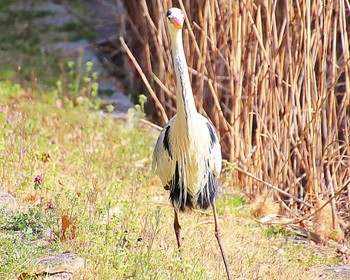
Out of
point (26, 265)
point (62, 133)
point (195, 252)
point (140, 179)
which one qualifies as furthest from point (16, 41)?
point (26, 265)

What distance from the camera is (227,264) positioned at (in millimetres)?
4461

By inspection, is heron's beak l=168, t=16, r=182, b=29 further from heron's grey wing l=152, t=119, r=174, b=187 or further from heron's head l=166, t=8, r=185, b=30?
heron's grey wing l=152, t=119, r=174, b=187

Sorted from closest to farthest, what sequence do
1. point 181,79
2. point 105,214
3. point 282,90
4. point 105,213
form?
point 181,79
point 105,213
point 105,214
point 282,90

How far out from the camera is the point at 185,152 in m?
4.37

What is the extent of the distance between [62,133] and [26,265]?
2.88 meters

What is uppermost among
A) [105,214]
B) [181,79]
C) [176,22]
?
[176,22]

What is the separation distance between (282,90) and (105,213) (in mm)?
1993

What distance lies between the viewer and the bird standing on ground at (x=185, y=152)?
4.11m

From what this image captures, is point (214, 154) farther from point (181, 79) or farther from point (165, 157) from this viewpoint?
point (181, 79)

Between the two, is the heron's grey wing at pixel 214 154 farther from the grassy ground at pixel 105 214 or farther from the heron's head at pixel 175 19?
the heron's head at pixel 175 19

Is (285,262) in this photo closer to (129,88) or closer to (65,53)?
(129,88)

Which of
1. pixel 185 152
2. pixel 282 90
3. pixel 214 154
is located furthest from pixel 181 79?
pixel 282 90

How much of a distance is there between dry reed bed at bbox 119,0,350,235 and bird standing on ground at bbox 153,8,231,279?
103 cm

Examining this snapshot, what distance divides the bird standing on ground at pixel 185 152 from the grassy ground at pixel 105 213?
9.9 inches
